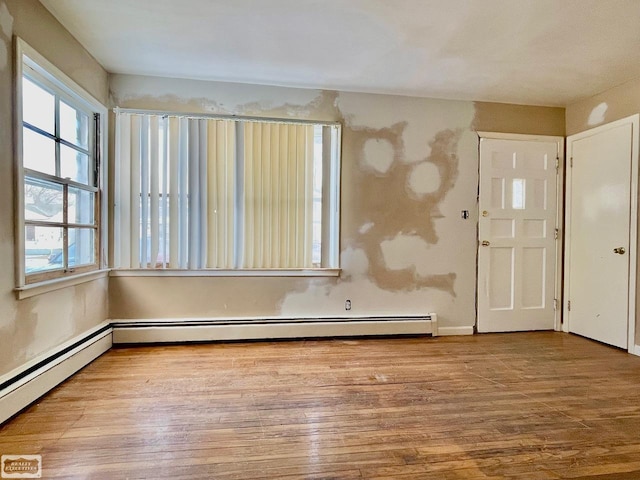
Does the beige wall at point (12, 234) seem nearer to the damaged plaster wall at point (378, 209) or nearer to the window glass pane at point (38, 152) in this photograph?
the window glass pane at point (38, 152)

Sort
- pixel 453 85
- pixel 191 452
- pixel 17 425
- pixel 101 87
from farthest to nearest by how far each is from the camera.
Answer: pixel 453 85 < pixel 101 87 < pixel 17 425 < pixel 191 452

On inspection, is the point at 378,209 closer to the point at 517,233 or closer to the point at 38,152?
the point at 517,233

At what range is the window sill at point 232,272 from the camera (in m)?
3.33

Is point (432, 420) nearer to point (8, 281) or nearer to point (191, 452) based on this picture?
point (191, 452)

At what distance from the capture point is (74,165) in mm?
2836

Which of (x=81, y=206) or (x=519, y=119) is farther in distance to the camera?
(x=519, y=119)

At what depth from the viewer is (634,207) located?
3.24 meters

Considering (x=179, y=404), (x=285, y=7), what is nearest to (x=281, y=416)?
(x=179, y=404)

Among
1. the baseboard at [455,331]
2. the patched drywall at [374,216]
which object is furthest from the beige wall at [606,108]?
the baseboard at [455,331]

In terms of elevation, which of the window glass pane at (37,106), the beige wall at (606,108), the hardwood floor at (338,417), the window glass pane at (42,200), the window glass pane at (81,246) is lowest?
the hardwood floor at (338,417)

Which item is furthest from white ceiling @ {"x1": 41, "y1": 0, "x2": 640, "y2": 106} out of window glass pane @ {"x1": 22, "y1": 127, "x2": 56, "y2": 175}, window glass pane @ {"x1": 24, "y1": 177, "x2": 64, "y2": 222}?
window glass pane @ {"x1": 24, "y1": 177, "x2": 64, "y2": 222}

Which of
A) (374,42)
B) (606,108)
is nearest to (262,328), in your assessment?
(374,42)

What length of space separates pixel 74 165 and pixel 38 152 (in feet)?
1.56

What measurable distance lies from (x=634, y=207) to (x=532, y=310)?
1379 millimetres
